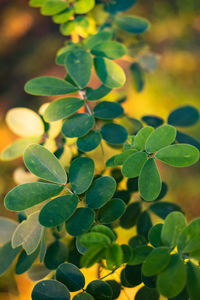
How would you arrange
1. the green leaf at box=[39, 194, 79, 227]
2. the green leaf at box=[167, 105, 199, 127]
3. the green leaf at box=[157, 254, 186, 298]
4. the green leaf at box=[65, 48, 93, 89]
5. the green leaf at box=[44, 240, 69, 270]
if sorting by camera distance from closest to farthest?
the green leaf at box=[157, 254, 186, 298], the green leaf at box=[39, 194, 79, 227], the green leaf at box=[44, 240, 69, 270], the green leaf at box=[65, 48, 93, 89], the green leaf at box=[167, 105, 199, 127]

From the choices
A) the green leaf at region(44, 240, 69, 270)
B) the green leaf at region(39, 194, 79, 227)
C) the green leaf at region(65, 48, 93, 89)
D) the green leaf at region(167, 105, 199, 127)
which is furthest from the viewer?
the green leaf at region(167, 105, 199, 127)

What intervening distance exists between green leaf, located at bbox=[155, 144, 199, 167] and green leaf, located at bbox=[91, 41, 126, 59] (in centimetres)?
41

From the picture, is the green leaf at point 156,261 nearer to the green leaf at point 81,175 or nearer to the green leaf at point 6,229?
the green leaf at point 81,175

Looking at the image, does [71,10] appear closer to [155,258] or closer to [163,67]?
[163,67]

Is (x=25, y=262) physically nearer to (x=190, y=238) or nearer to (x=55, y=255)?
(x=55, y=255)

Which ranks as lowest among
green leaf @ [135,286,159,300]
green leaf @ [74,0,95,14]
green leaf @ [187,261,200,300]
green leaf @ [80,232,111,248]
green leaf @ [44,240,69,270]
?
green leaf @ [135,286,159,300]

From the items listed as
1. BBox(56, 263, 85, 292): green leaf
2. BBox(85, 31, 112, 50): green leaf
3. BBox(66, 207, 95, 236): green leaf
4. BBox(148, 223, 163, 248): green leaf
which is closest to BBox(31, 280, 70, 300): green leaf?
BBox(56, 263, 85, 292): green leaf

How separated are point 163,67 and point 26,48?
707 millimetres

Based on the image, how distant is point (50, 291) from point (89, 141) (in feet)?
1.30

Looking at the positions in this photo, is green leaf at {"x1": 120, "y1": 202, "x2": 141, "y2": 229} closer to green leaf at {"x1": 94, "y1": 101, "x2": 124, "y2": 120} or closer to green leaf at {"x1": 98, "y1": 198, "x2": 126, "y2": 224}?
green leaf at {"x1": 98, "y1": 198, "x2": 126, "y2": 224}

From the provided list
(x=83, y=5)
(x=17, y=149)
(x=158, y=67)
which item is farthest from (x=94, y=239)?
Result: (x=158, y=67)

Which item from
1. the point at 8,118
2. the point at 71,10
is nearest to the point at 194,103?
the point at 71,10

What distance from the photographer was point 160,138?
0.70 m

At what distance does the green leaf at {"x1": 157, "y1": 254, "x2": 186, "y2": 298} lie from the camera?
531 millimetres
